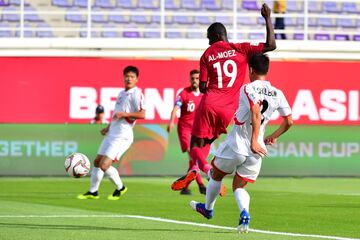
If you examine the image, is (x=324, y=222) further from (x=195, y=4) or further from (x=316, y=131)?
(x=195, y=4)

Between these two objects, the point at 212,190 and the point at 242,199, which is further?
the point at 212,190

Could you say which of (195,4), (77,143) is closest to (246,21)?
(195,4)

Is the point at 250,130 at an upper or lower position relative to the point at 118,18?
lower

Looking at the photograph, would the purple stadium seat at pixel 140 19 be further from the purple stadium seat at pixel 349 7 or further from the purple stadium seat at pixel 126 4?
the purple stadium seat at pixel 349 7

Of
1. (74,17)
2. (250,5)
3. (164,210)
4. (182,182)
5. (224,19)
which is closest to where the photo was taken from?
(182,182)

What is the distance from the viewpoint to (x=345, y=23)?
121 ft

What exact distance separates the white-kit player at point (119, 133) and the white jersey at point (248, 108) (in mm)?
6509

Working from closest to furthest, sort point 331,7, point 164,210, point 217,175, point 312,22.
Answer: point 217,175 → point 164,210 → point 312,22 → point 331,7

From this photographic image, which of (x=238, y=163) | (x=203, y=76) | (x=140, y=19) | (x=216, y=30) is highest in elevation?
(x=216, y=30)

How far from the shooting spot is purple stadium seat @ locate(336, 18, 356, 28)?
37.0 m

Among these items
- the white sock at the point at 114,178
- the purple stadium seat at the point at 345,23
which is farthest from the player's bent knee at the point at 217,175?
the purple stadium seat at the point at 345,23

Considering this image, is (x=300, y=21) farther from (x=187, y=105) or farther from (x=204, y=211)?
(x=204, y=211)

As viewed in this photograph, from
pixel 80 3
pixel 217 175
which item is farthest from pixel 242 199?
pixel 80 3

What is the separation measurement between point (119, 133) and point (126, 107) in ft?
1.82
